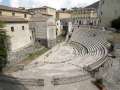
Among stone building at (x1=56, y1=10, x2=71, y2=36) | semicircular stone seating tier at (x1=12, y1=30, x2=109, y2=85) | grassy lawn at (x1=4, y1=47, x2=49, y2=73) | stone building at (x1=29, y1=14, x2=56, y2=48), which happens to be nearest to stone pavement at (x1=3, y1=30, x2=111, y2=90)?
semicircular stone seating tier at (x1=12, y1=30, x2=109, y2=85)

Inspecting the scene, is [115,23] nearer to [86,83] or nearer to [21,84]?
[86,83]

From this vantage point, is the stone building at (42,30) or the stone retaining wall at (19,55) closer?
the stone retaining wall at (19,55)

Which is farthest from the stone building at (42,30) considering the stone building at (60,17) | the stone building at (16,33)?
the stone building at (60,17)

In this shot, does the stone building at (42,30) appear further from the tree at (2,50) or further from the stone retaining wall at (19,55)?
the tree at (2,50)

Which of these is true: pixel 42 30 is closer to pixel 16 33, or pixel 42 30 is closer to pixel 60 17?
pixel 16 33

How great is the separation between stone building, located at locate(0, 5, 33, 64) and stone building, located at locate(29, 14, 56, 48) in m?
1.22

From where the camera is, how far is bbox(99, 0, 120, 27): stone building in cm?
4053

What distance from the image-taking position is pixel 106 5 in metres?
43.9

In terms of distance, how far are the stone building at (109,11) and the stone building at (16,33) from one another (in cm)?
2096

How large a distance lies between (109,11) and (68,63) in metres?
24.9

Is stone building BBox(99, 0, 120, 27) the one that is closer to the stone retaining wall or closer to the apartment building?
the apartment building

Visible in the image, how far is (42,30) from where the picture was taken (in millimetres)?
33875

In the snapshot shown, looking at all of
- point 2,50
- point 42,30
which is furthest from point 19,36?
point 2,50

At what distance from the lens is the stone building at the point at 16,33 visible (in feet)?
87.9
